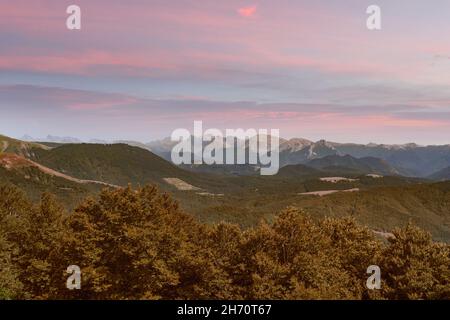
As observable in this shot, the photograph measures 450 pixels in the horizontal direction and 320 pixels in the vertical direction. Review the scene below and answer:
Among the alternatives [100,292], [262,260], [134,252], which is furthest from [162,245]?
[262,260]

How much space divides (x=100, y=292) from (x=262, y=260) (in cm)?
2082

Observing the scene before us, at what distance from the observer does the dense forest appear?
50719 millimetres

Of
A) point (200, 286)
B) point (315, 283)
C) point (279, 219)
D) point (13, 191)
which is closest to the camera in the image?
point (315, 283)

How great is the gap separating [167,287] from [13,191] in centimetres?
7959

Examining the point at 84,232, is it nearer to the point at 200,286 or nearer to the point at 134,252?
the point at 134,252

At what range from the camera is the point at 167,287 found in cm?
5644

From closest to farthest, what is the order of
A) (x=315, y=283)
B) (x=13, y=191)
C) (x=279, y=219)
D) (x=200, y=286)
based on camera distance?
1. (x=315, y=283)
2. (x=200, y=286)
3. (x=279, y=219)
4. (x=13, y=191)

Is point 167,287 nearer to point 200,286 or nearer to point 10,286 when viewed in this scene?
point 200,286

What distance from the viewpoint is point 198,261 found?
54375 millimetres

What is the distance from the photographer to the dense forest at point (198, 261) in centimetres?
5072

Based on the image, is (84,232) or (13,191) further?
(13,191)
